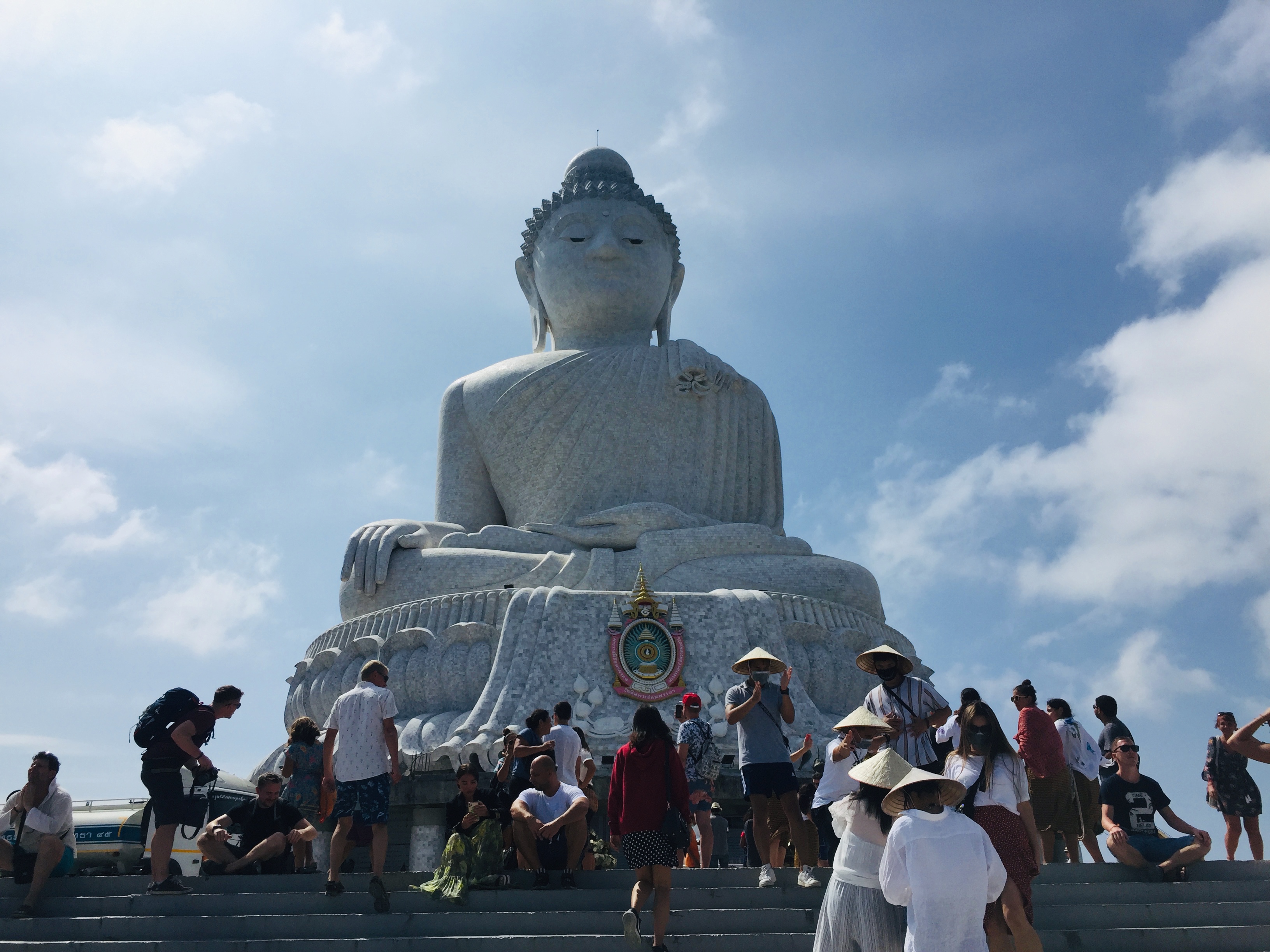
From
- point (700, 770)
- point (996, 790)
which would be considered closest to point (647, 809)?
point (996, 790)

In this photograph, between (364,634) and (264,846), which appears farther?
(364,634)

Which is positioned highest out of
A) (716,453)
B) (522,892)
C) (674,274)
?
(674,274)

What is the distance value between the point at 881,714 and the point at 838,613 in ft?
21.3

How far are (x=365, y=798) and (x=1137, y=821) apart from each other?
4.03 meters

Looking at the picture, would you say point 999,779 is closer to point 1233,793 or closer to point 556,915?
point 556,915

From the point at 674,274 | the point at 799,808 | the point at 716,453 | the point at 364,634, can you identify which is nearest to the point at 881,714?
the point at 799,808

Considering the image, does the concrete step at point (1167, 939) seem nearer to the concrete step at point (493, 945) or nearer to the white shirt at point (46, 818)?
the concrete step at point (493, 945)

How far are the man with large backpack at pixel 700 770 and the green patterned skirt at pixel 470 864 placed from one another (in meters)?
1.52

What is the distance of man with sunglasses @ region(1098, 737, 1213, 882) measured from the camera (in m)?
6.44

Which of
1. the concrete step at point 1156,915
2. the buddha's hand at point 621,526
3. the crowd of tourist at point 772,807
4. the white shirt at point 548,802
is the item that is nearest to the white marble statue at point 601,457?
the buddha's hand at point 621,526

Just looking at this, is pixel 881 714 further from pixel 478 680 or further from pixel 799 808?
pixel 478 680

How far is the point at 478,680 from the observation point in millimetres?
11281

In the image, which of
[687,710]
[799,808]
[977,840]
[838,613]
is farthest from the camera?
[838,613]

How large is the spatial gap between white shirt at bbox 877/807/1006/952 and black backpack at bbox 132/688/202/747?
3.87 metres
